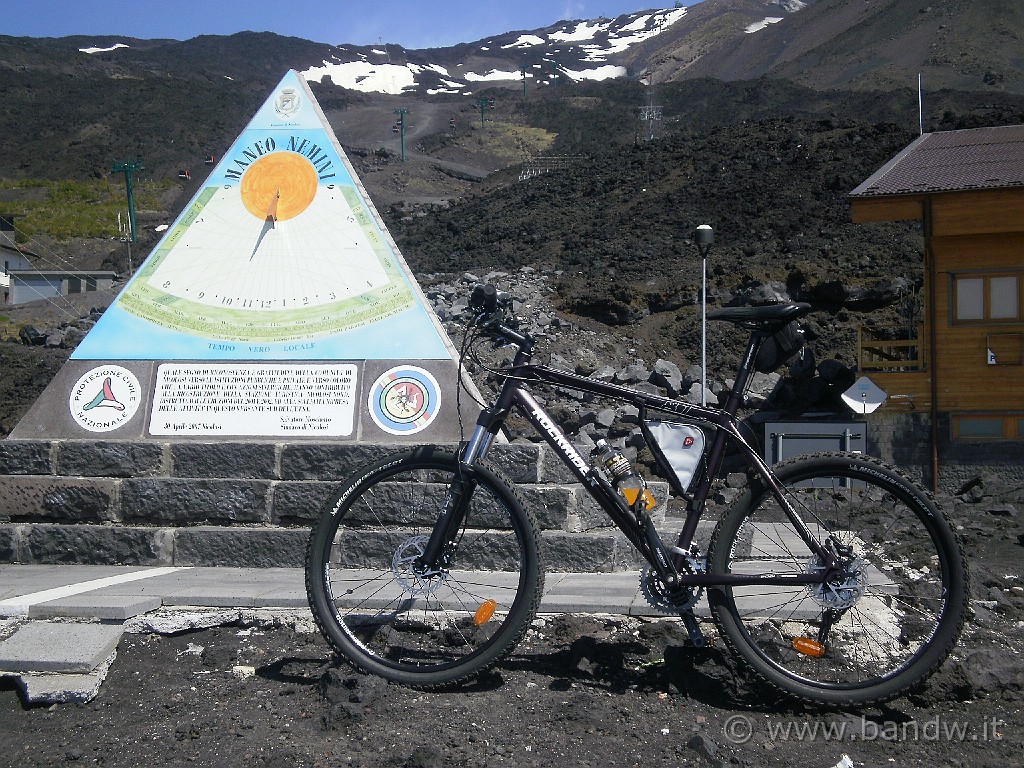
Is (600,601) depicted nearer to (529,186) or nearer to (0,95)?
(529,186)

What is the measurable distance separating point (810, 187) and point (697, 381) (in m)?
20.8

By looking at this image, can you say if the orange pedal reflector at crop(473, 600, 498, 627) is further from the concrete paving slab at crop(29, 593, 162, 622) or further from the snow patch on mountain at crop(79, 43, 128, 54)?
the snow patch on mountain at crop(79, 43, 128, 54)

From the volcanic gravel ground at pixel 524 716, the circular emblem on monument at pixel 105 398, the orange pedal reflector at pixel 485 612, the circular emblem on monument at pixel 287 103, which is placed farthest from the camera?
the circular emblem on monument at pixel 287 103

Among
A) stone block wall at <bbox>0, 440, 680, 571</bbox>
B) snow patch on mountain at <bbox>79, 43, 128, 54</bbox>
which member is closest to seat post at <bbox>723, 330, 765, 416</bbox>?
stone block wall at <bbox>0, 440, 680, 571</bbox>

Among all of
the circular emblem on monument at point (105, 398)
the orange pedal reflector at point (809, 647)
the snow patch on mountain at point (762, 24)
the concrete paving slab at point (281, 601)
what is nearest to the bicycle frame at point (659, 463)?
the orange pedal reflector at point (809, 647)

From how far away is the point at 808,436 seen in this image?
20.1 meters

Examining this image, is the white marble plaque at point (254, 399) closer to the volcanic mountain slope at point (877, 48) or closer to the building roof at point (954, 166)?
the building roof at point (954, 166)

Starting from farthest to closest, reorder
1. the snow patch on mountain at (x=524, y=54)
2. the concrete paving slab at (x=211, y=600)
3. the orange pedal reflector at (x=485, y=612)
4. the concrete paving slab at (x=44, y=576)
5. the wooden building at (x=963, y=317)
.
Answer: the snow patch on mountain at (x=524, y=54) < the wooden building at (x=963, y=317) < the concrete paving slab at (x=44, y=576) < the concrete paving slab at (x=211, y=600) < the orange pedal reflector at (x=485, y=612)

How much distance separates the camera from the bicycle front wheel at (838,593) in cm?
311

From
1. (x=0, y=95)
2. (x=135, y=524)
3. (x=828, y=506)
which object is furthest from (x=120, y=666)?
(x=0, y=95)

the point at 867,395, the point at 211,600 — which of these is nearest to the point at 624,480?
the point at 211,600

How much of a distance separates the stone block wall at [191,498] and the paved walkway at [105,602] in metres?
0.13
